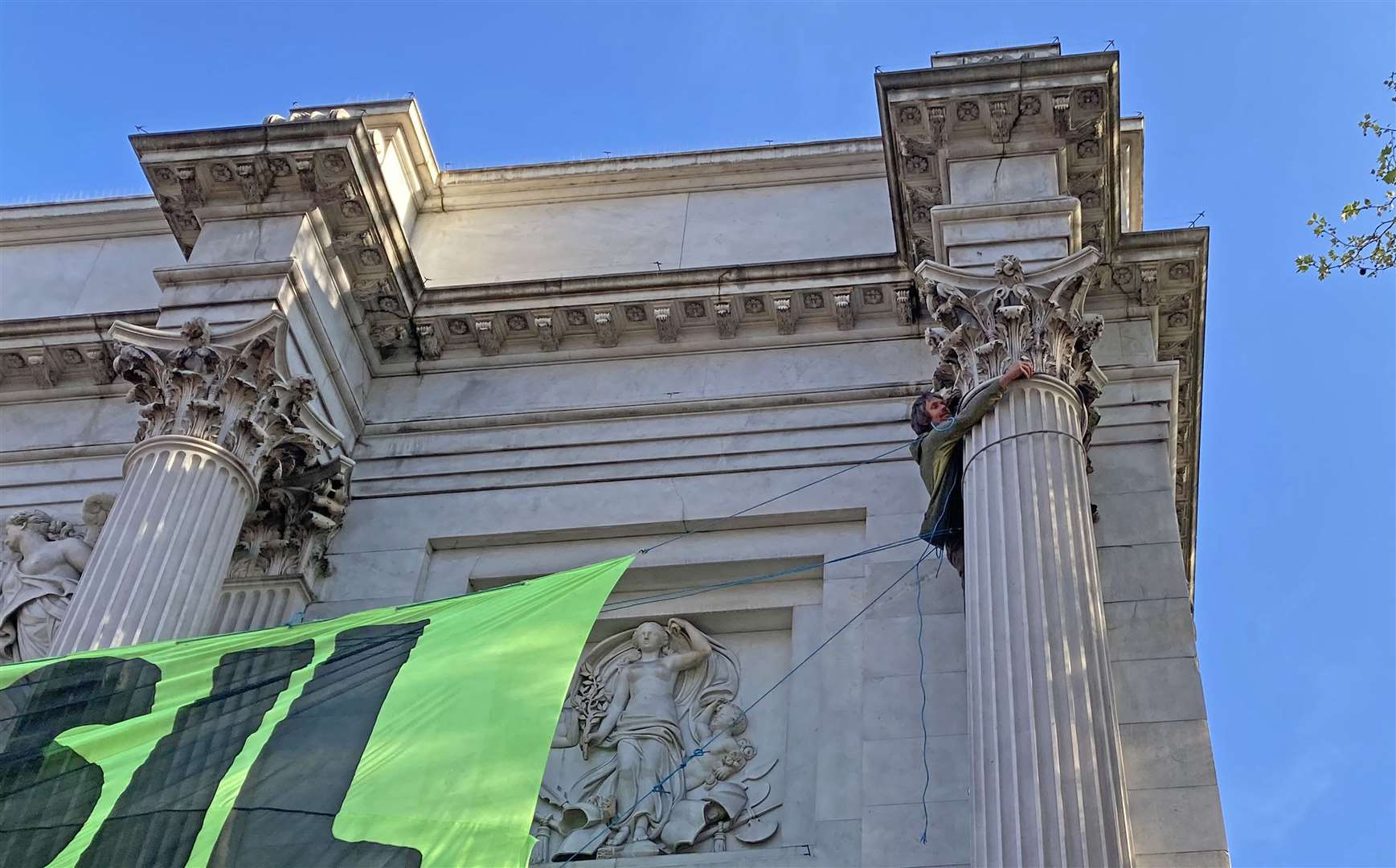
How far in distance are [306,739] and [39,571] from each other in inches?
265

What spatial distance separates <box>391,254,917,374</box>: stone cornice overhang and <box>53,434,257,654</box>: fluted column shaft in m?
4.24

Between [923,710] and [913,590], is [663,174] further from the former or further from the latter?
[923,710]

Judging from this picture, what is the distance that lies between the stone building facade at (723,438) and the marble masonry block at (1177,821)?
3 cm

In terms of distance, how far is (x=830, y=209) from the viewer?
79.5 ft

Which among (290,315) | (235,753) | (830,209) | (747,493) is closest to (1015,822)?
(235,753)

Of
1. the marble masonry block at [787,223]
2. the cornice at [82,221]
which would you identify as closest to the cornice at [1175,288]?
the marble masonry block at [787,223]

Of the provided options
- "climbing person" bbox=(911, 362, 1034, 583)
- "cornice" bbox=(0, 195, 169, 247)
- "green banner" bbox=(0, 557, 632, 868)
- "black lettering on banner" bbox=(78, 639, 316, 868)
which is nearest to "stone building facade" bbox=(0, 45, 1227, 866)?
"climbing person" bbox=(911, 362, 1034, 583)

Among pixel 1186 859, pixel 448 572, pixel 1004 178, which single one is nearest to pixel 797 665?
pixel 448 572

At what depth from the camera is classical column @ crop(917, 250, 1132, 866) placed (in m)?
13.2

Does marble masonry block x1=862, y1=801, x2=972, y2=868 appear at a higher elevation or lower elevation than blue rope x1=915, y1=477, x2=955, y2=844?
lower

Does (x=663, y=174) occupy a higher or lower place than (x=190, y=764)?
higher

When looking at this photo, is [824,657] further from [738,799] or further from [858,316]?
[858,316]

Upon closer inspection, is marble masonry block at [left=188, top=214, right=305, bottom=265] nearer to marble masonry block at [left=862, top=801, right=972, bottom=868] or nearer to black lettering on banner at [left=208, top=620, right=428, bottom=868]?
black lettering on banner at [left=208, top=620, right=428, bottom=868]

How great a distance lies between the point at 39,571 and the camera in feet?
64.3
